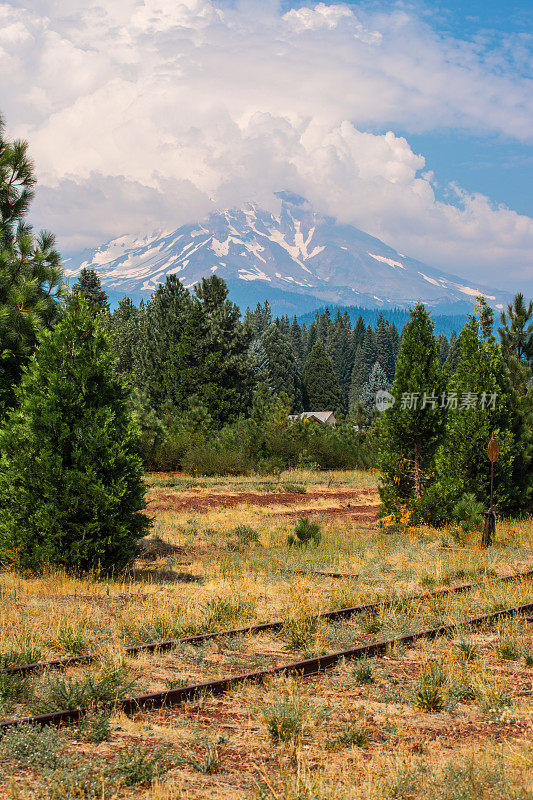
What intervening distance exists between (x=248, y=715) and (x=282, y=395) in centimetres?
2856

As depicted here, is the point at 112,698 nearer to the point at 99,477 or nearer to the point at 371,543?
the point at 99,477

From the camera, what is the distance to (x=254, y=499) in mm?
22062

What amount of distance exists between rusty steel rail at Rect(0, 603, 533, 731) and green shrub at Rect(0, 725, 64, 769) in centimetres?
12

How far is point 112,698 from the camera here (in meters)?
5.31

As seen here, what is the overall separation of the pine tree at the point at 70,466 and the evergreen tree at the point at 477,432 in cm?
775

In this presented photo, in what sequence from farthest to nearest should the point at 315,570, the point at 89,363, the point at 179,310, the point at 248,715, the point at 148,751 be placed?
1. the point at 179,310
2. the point at 315,570
3. the point at 89,363
4. the point at 248,715
5. the point at 148,751

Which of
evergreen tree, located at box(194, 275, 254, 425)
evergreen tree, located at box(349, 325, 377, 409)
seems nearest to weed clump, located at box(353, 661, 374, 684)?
evergreen tree, located at box(194, 275, 254, 425)

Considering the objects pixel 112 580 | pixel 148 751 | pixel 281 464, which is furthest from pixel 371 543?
pixel 281 464

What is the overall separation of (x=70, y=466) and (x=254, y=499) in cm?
1300

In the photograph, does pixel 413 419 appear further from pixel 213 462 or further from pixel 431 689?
pixel 213 462

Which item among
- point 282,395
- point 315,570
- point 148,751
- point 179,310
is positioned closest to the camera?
point 148,751

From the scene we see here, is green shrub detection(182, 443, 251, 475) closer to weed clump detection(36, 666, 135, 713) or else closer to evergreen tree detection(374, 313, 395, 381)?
weed clump detection(36, 666, 135, 713)

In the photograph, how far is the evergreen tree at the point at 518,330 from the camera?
63.0ft

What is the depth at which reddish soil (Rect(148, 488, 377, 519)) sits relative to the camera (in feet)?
65.4
